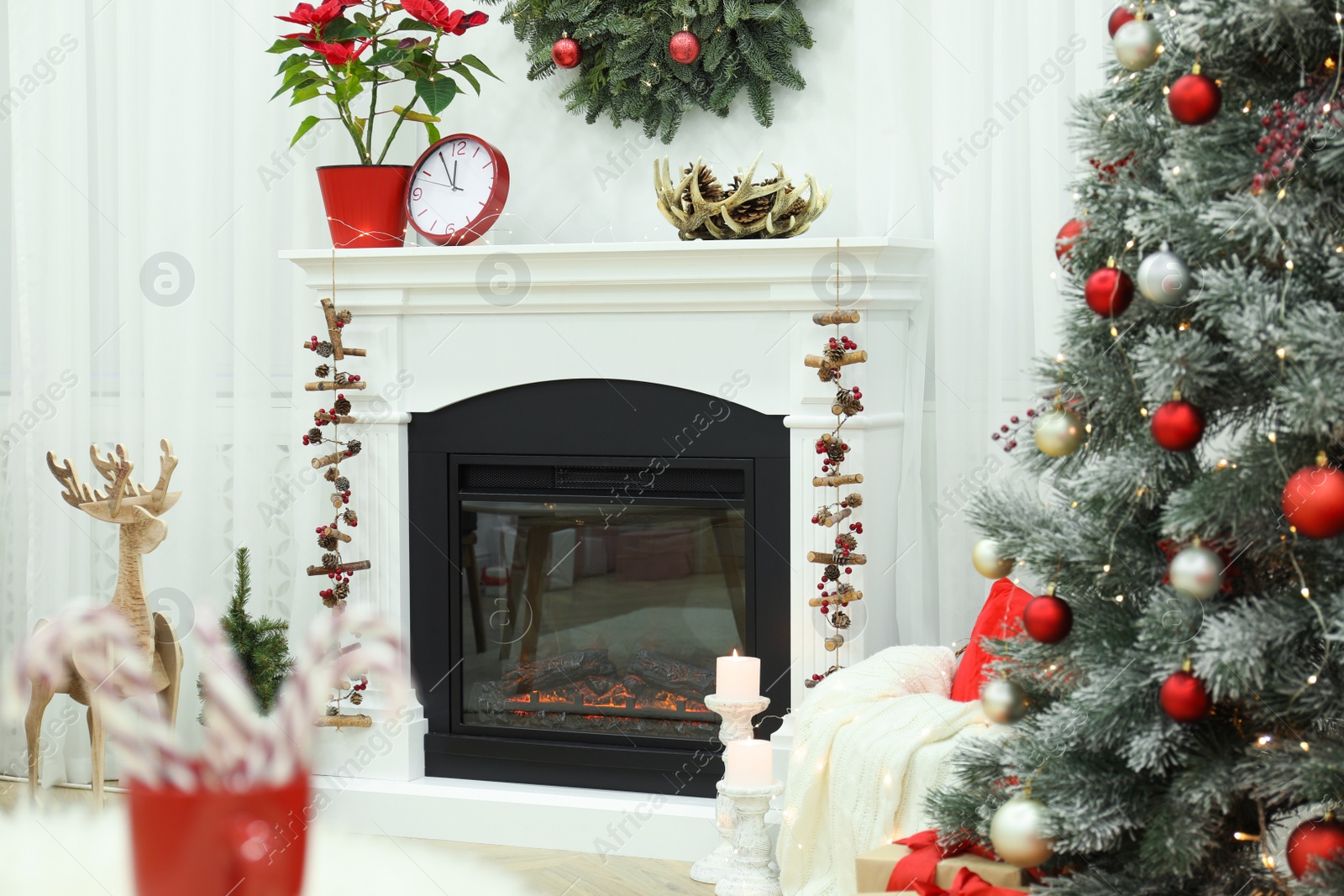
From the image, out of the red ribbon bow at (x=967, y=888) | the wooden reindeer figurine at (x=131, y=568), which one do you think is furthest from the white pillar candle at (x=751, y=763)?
the wooden reindeer figurine at (x=131, y=568)

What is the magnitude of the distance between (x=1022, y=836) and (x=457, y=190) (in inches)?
87.4

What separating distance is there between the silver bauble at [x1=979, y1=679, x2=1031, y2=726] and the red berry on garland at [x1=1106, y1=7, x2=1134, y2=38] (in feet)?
2.73

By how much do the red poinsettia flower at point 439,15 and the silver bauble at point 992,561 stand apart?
2.00 m

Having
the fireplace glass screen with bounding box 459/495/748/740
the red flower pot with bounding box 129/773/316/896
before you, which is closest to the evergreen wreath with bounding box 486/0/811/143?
the fireplace glass screen with bounding box 459/495/748/740

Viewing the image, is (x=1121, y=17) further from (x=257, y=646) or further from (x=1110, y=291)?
(x=257, y=646)

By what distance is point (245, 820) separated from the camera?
0.93 meters

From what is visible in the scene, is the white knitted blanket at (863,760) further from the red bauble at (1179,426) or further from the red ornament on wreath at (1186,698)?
the red bauble at (1179,426)

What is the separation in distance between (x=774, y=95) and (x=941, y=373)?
825 millimetres

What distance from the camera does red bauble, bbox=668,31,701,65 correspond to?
10.4 feet

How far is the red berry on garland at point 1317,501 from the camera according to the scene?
4.45 feet

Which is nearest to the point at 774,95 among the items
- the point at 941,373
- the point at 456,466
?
the point at 941,373

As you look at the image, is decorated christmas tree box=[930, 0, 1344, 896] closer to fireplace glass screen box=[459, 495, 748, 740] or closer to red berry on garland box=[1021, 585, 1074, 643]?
red berry on garland box=[1021, 585, 1074, 643]

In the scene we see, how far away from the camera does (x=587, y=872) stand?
3037 mm

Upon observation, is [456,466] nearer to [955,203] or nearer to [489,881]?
[955,203]
